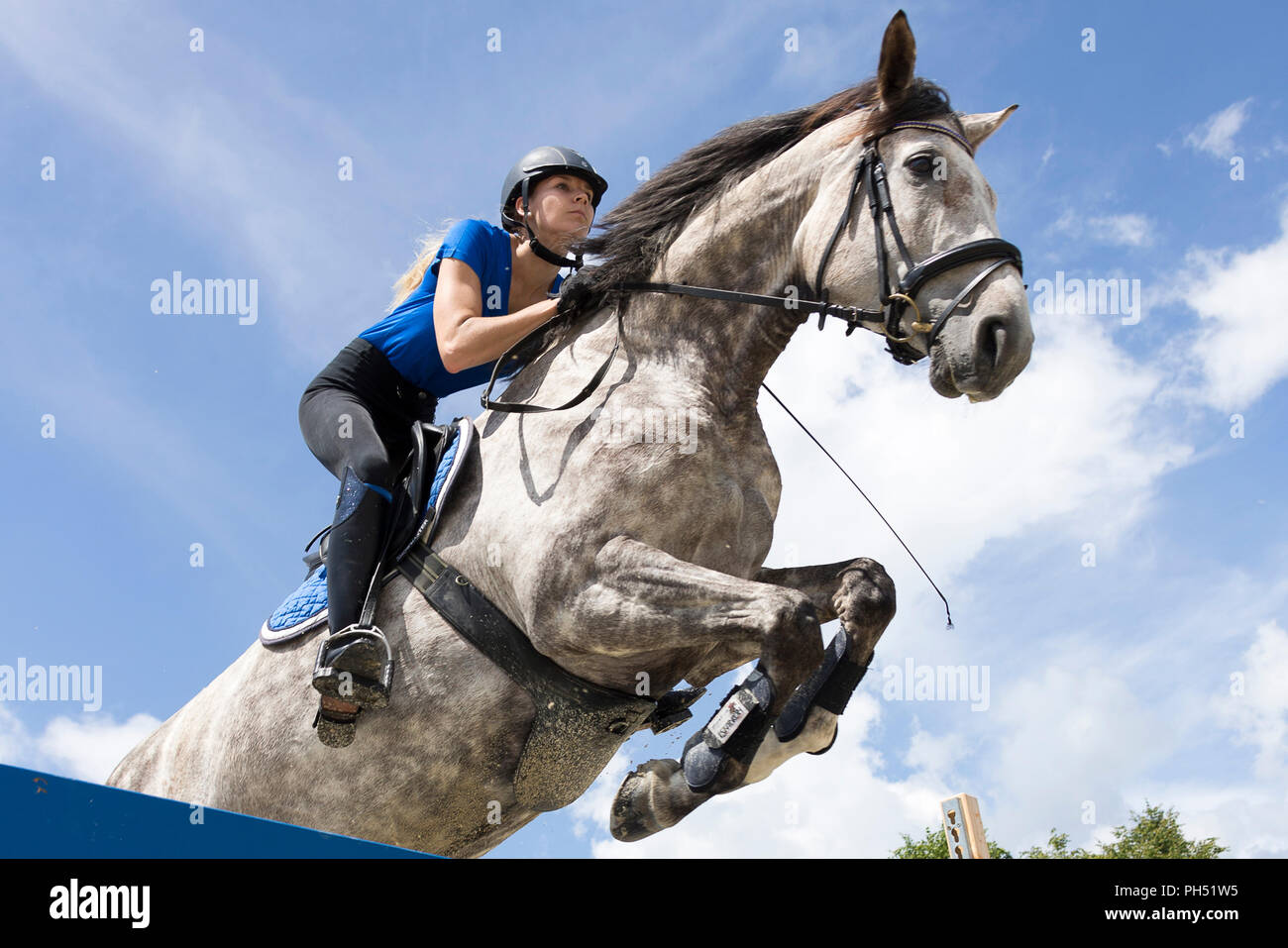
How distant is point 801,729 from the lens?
433cm

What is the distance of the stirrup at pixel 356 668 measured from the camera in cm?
442

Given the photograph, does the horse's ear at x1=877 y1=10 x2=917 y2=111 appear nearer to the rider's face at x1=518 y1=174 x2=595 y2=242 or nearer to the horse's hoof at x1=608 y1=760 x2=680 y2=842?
the rider's face at x1=518 y1=174 x2=595 y2=242

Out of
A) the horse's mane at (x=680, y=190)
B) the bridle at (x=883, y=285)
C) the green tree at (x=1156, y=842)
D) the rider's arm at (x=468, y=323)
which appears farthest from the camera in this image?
the green tree at (x=1156, y=842)

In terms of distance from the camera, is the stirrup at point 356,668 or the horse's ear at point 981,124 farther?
the horse's ear at point 981,124

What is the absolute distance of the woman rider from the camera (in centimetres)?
454

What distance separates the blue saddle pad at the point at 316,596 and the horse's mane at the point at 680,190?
56 cm

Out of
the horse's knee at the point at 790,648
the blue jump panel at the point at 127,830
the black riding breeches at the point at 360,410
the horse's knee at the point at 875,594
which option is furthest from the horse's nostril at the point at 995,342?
the blue jump panel at the point at 127,830

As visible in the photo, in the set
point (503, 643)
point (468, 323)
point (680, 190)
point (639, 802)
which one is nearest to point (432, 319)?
point (468, 323)

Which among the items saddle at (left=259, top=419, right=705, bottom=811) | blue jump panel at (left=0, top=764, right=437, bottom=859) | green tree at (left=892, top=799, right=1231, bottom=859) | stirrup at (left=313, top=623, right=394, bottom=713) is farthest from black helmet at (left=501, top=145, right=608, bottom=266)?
green tree at (left=892, top=799, right=1231, bottom=859)

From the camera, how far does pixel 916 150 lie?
4.57m

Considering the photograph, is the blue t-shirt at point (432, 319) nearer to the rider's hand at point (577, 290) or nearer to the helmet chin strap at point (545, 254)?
the helmet chin strap at point (545, 254)

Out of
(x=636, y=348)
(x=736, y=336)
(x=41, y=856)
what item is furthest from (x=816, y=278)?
(x=41, y=856)
